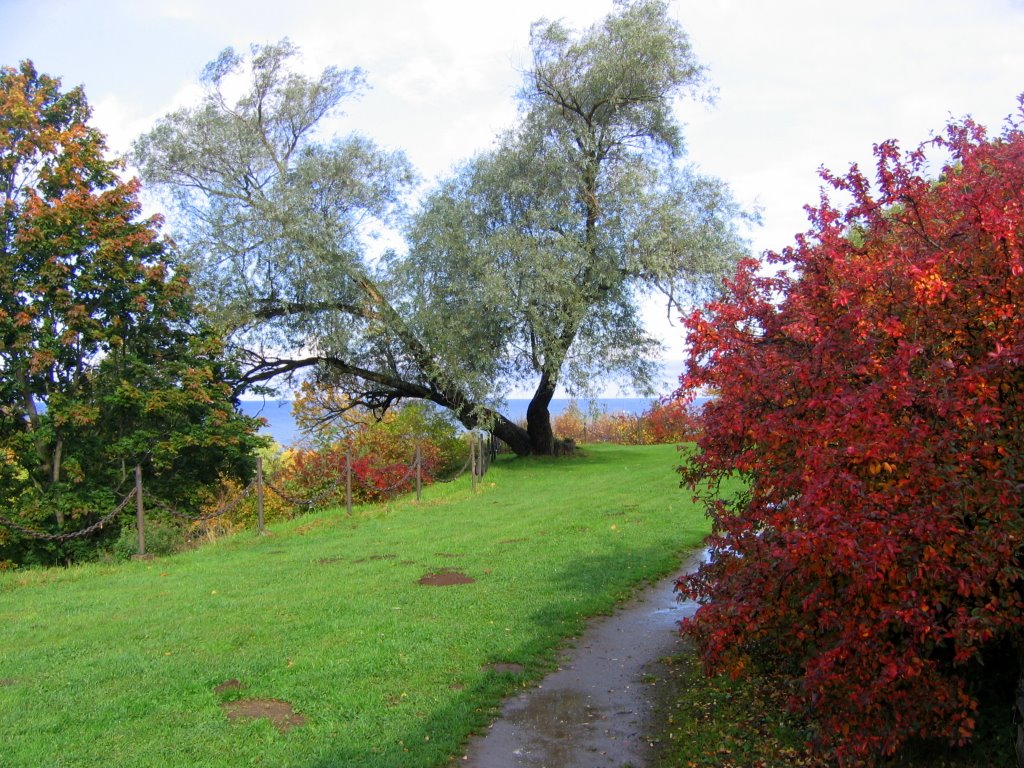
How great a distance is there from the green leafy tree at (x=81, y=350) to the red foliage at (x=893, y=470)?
12542mm

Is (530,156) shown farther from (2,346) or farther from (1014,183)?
(1014,183)

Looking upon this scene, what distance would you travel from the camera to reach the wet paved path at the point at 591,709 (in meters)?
4.68

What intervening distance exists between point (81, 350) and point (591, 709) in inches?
517

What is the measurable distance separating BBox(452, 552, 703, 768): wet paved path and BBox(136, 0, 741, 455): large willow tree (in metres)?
12.4

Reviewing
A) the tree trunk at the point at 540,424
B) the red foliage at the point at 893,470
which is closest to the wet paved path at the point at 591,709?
the red foliage at the point at 893,470

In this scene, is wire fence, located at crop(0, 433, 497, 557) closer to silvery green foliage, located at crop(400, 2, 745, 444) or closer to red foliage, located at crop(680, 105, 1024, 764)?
silvery green foliage, located at crop(400, 2, 745, 444)

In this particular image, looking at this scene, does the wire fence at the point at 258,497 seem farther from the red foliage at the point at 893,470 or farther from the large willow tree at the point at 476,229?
the red foliage at the point at 893,470

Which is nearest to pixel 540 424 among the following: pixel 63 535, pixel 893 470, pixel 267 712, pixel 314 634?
pixel 63 535

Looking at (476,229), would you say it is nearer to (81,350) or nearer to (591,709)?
(81,350)

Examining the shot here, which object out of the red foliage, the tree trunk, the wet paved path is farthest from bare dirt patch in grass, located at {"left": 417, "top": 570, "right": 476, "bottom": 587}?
the tree trunk

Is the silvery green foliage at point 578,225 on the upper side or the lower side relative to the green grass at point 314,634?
upper

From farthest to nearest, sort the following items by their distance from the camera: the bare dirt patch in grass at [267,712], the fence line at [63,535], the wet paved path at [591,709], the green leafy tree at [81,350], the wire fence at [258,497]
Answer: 1. the green leafy tree at [81,350]
2. the wire fence at [258,497]
3. the fence line at [63,535]
4. the bare dirt patch in grass at [267,712]
5. the wet paved path at [591,709]

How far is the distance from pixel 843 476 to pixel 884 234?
2.30 meters

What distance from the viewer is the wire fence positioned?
12102 mm
